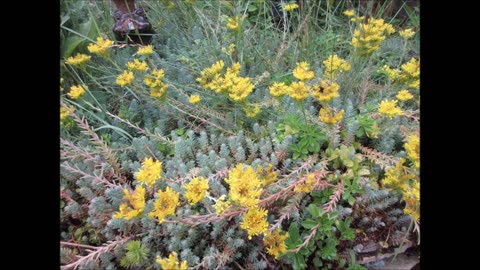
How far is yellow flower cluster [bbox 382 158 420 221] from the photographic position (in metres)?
1.08

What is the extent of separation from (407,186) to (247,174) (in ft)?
1.45

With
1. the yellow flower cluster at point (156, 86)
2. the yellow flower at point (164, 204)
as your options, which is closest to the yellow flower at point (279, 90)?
the yellow flower cluster at point (156, 86)

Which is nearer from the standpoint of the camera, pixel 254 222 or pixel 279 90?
pixel 254 222

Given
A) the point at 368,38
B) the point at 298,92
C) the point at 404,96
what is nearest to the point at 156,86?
the point at 298,92

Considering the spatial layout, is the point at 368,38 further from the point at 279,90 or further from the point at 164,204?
the point at 164,204

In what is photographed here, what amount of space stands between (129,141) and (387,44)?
1.49 metres

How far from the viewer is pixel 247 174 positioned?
1059 millimetres

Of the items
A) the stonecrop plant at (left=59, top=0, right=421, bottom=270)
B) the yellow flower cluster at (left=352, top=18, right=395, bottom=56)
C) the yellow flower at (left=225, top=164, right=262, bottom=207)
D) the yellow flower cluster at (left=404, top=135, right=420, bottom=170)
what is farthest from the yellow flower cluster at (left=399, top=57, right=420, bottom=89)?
the yellow flower at (left=225, top=164, right=262, bottom=207)

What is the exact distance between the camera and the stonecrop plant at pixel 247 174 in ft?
3.73

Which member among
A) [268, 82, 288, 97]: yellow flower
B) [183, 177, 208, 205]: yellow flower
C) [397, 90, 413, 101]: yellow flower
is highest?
[397, 90, 413, 101]: yellow flower

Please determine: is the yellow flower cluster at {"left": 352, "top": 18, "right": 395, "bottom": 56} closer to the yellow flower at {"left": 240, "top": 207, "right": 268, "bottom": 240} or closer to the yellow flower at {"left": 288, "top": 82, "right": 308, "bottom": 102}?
the yellow flower at {"left": 288, "top": 82, "right": 308, "bottom": 102}

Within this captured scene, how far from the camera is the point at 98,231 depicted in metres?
1.29

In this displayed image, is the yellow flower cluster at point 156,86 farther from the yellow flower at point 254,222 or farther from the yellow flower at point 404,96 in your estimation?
the yellow flower at point 404,96

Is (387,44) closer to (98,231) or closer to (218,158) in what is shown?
(218,158)
